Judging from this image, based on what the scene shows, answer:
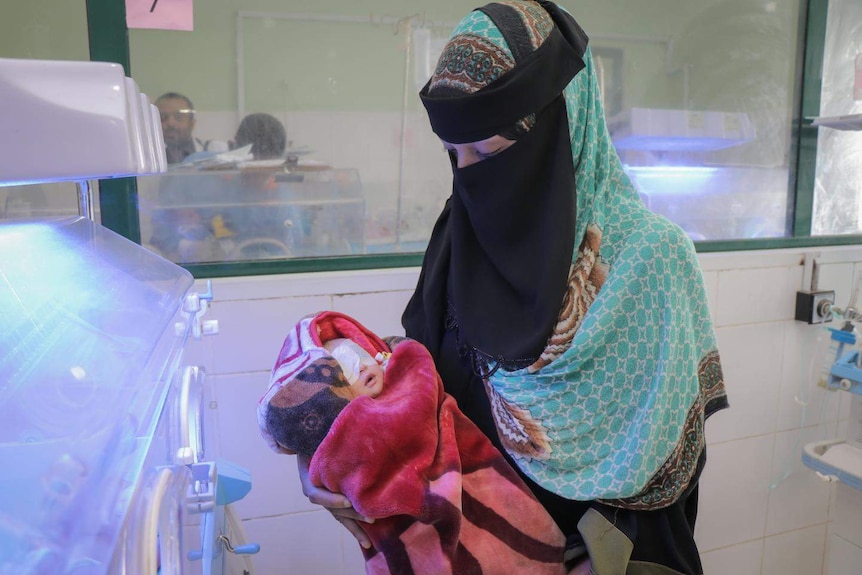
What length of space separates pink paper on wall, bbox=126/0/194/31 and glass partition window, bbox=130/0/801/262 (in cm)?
2

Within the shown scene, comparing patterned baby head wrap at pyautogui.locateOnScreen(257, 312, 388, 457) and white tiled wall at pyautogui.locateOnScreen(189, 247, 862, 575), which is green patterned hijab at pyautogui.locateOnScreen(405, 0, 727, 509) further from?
white tiled wall at pyautogui.locateOnScreen(189, 247, 862, 575)

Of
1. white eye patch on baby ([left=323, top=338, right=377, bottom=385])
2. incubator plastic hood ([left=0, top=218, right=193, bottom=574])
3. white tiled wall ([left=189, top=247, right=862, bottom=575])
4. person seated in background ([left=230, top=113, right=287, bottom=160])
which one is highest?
person seated in background ([left=230, top=113, right=287, bottom=160])

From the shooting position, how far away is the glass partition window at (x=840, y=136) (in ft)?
7.04

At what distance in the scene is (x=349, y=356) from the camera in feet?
3.47

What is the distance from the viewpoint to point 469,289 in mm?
1102

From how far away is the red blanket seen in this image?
34.2 inches

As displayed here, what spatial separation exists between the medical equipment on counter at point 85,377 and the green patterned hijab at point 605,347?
20.0 inches

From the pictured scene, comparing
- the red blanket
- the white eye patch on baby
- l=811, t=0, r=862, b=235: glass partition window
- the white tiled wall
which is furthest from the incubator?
l=811, t=0, r=862, b=235: glass partition window

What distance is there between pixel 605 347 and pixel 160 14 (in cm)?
128

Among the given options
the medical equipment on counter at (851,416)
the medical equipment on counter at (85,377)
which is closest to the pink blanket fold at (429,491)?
the medical equipment on counter at (85,377)

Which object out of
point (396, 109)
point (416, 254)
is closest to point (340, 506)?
point (416, 254)

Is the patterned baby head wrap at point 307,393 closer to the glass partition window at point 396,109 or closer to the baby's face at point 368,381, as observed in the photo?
the baby's face at point 368,381

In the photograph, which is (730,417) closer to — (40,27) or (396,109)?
(396,109)

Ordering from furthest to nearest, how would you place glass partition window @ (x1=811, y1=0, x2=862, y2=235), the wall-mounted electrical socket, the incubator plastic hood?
glass partition window @ (x1=811, y1=0, x2=862, y2=235)
the wall-mounted electrical socket
the incubator plastic hood
